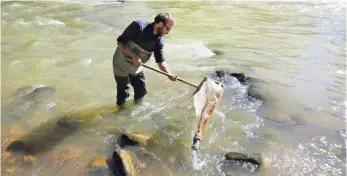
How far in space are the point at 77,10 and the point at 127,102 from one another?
32.9 feet

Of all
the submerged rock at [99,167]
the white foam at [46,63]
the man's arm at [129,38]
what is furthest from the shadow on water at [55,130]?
the white foam at [46,63]

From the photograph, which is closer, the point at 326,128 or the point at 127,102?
the point at 326,128

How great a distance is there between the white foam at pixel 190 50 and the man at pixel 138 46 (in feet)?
11.6

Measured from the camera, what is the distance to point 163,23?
4.75 metres

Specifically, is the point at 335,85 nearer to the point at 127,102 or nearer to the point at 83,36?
the point at 127,102

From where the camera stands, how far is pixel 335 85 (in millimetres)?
7289

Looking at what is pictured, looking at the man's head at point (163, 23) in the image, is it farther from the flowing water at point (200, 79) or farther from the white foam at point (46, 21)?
the white foam at point (46, 21)

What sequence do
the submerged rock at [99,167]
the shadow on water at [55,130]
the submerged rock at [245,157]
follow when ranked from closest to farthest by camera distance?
the submerged rock at [99,167] → the submerged rock at [245,157] → the shadow on water at [55,130]

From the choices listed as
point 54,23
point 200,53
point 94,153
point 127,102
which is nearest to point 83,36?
point 54,23

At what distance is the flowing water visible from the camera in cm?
493

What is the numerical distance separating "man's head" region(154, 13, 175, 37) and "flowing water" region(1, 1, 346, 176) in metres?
1.63

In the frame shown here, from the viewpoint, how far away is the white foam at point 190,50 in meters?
9.15

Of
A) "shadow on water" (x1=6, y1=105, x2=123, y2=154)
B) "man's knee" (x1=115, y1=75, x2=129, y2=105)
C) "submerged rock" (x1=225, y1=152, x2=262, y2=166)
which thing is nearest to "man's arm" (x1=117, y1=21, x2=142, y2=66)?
"man's knee" (x1=115, y1=75, x2=129, y2=105)

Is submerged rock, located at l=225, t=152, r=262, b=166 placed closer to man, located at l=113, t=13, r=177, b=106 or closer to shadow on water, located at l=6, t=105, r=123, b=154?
man, located at l=113, t=13, r=177, b=106
